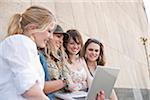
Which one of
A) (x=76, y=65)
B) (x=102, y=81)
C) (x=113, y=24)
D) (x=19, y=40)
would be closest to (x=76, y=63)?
(x=76, y=65)

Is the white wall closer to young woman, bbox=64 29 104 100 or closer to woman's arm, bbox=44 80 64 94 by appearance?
young woman, bbox=64 29 104 100

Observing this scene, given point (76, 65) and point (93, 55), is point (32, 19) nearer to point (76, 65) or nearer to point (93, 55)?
point (76, 65)

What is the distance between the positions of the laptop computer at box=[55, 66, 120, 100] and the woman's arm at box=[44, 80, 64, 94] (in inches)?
4.1

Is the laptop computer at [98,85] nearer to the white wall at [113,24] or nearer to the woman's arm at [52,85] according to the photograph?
the woman's arm at [52,85]

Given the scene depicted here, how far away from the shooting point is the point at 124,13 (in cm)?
1109

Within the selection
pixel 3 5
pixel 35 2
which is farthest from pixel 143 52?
pixel 3 5

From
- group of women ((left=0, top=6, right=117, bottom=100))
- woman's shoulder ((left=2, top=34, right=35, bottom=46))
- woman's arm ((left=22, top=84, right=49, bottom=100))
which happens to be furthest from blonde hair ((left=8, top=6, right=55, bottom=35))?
woman's arm ((left=22, top=84, right=49, bottom=100))

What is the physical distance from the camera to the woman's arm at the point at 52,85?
232cm

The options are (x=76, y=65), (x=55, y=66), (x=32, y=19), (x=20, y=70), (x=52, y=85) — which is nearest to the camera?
(x=20, y=70)

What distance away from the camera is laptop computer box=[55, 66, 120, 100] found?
7.71 feet

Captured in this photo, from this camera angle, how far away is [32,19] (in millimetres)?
1798

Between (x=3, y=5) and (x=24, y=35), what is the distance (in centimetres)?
167

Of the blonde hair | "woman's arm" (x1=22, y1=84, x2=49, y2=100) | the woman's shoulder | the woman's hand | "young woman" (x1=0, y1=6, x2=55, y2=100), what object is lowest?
the woman's hand

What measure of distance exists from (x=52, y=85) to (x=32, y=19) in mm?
658
